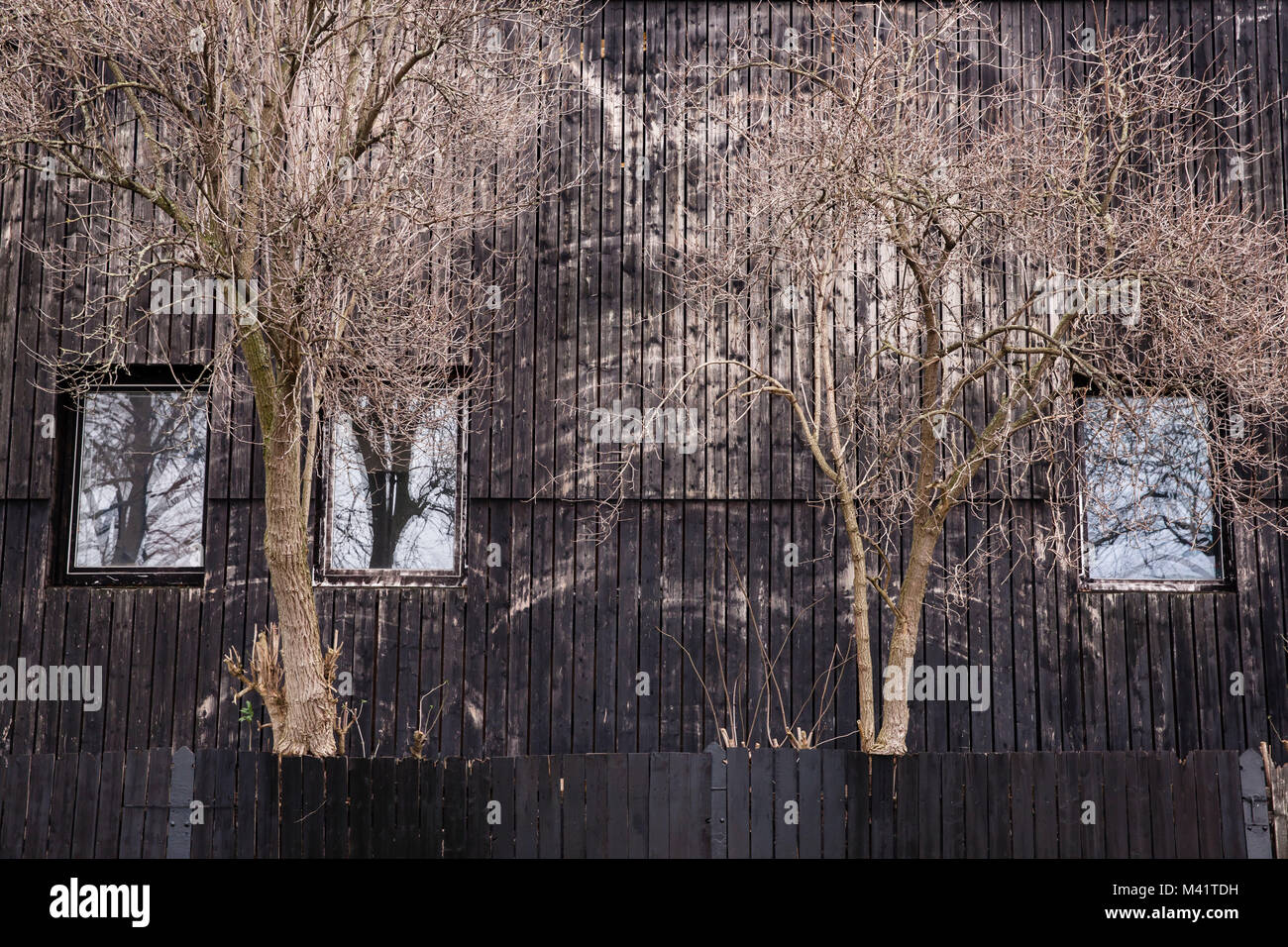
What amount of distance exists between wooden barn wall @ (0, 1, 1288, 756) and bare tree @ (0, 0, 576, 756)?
110 cm

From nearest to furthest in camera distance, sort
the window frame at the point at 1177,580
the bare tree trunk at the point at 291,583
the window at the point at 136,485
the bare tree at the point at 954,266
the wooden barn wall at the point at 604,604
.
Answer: the bare tree at the point at 954,266 < the bare tree trunk at the point at 291,583 < the wooden barn wall at the point at 604,604 < the window frame at the point at 1177,580 < the window at the point at 136,485

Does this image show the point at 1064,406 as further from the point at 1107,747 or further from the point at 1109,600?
the point at 1107,747

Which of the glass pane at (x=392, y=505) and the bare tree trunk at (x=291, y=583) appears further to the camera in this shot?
the glass pane at (x=392, y=505)

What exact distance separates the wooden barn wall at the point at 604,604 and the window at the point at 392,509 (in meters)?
0.23

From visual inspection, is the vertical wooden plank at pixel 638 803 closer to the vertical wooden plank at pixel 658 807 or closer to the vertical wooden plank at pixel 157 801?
the vertical wooden plank at pixel 658 807

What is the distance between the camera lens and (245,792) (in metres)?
6.81

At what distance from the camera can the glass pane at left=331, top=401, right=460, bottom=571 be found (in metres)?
9.20

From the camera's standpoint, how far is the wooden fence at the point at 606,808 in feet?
22.3

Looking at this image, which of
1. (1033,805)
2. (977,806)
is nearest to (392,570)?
(977,806)

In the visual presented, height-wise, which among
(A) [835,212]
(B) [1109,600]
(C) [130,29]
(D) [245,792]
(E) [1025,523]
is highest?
(C) [130,29]

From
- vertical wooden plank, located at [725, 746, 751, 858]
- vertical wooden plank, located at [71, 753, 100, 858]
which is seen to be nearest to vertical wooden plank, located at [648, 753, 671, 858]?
vertical wooden plank, located at [725, 746, 751, 858]

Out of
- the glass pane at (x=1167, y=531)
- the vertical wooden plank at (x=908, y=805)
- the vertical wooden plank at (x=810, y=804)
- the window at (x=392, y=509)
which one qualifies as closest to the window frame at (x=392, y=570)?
the window at (x=392, y=509)
